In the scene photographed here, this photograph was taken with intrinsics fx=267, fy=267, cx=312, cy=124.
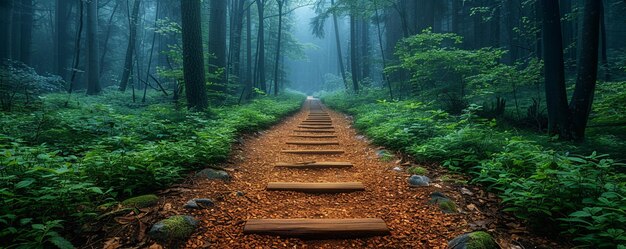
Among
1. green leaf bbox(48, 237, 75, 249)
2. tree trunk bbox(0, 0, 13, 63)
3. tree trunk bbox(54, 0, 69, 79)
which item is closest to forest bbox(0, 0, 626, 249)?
green leaf bbox(48, 237, 75, 249)

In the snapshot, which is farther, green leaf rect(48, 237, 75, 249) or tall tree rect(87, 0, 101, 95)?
tall tree rect(87, 0, 101, 95)

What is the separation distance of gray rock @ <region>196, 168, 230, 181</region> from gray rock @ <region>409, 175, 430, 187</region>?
2.65 m

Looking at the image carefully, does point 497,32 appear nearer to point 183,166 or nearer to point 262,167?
point 262,167

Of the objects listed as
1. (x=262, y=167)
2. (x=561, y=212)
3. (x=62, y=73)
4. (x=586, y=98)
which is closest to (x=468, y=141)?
(x=561, y=212)

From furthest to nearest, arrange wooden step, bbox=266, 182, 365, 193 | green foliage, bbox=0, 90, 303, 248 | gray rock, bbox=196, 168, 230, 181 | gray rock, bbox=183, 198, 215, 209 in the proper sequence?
gray rock, bbox=196, 168, 230, 181
wooden step, bbox=266, 182, 365, 193
gray rock, bbox=183, 198, 215, 209
green foliage, bbox=0, 90, 303, 248

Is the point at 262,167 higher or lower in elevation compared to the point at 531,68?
lower

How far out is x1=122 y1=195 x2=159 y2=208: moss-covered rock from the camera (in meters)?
2.61

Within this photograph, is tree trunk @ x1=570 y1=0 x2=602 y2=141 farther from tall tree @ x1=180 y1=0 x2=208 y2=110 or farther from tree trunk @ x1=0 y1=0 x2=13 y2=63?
tree trunk @ x1=0 y1=0 x2=13 y2=63

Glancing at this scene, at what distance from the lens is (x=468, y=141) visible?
4.29 metres

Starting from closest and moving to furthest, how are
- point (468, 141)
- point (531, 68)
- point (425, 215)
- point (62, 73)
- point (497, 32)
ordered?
1. point (425, 215)
2. point (468, 141)
3. point (531, 68)
4. point (497, 32)
5. point (62, 73)

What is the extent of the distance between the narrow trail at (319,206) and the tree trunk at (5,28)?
13.3 meters

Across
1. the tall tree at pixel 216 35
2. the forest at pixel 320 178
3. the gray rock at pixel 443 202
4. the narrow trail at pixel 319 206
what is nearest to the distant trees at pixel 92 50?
the forest at pixel 320 178

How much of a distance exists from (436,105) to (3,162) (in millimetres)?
10479

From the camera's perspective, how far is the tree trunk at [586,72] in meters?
5.14
